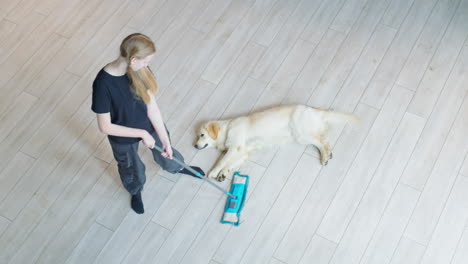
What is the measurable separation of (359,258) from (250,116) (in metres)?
1.01

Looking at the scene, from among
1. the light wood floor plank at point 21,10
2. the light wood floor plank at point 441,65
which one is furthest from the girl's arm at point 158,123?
the light wood floor plank at point 21,10

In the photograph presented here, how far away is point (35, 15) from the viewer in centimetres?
347

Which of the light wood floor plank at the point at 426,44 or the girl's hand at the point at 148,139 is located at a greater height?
the light wood floor plank at the point at 426,44

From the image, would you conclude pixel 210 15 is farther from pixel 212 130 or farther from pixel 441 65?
pixel 441 65

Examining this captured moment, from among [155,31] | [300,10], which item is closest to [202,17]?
[155,31]

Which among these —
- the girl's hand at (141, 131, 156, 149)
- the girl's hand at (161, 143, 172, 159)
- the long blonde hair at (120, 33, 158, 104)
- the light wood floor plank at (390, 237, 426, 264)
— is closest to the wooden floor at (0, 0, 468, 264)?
the light wood floor plank at (390, 237, 426, 264)

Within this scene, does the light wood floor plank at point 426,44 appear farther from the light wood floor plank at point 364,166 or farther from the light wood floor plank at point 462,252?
the light wood floor plank at point 462,252

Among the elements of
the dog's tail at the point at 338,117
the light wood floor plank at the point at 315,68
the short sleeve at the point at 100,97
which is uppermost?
the light wood floor plank at the point at 315,68

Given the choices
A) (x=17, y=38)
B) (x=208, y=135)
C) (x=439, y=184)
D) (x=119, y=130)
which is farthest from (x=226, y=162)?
(x=17, y=38)

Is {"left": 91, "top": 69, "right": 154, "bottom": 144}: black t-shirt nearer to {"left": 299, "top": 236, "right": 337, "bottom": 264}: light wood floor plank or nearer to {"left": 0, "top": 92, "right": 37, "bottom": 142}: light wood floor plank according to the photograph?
{"left": 299, "top": 236, "right": 337, "bottom": 264}: light wood floor plank

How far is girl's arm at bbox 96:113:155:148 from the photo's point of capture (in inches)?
73.5

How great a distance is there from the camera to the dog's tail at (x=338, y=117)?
274 centimetres

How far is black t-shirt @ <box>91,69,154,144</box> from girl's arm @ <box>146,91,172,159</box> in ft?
0.09

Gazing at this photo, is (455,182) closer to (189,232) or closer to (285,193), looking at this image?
(285,193)
